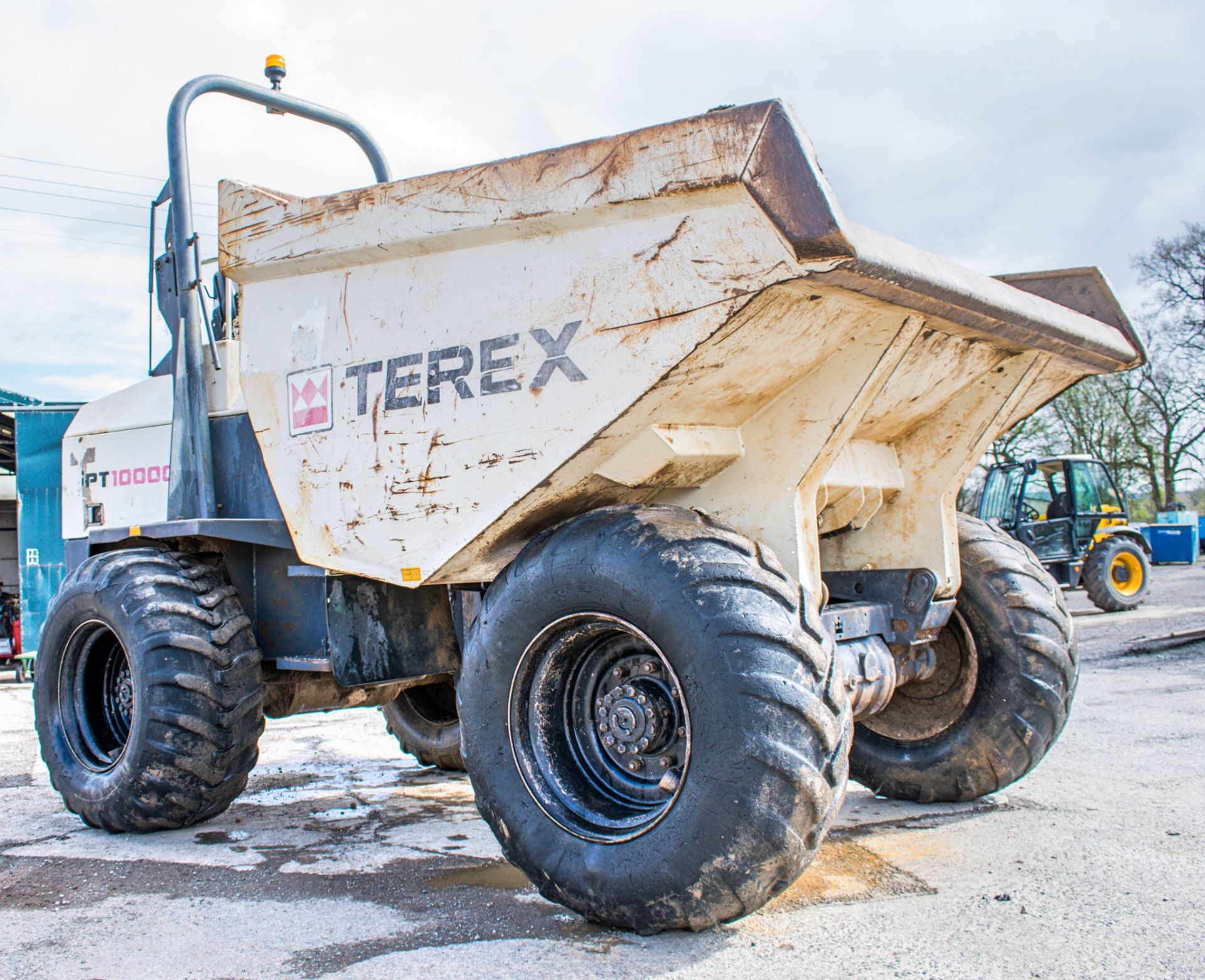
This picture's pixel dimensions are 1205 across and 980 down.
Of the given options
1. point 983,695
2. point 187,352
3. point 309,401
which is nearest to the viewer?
point 309,401

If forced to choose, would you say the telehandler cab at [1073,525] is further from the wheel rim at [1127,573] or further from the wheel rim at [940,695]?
the wheel rim at [940,695]

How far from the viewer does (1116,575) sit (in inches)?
617

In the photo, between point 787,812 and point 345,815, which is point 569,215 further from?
point 345,815

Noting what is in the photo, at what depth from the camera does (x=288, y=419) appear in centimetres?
376

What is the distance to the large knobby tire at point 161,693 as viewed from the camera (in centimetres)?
391

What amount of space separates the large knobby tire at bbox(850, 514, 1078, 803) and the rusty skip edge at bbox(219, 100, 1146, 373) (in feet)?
2.83

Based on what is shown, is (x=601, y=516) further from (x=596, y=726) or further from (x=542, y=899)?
(x=542, y=899)

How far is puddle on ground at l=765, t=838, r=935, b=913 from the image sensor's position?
10.0 ft

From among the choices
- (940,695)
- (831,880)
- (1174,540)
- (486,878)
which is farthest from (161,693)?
(1174,540)

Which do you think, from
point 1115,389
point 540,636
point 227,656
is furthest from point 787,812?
point 1115,389

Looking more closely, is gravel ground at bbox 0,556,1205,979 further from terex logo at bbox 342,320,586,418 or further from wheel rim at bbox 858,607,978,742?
terex logo at bbox 342,320,586,418

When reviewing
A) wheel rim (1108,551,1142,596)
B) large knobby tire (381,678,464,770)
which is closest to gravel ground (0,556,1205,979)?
large knobby tire (381,678,464,770)

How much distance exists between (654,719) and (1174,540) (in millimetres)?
23866

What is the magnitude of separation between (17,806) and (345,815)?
1.57 m
